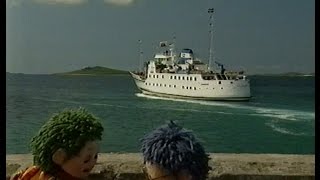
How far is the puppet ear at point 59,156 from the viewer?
1.32 metres

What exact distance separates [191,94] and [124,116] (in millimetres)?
3743

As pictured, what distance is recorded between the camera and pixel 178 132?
123 centimetres

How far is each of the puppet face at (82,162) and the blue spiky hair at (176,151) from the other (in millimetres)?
168

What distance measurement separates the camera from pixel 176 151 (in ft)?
3.97

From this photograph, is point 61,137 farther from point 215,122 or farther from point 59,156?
point 215,122

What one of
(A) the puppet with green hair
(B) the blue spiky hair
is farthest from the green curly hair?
(B) the blue spiky hair

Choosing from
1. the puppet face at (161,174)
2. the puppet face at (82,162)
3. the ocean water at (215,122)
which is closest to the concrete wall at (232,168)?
the puppet face at (82,162)

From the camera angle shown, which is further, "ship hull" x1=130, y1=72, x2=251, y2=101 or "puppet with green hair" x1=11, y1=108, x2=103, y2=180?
"ship hull" x1=130, y1=72, x2=251, y2=101

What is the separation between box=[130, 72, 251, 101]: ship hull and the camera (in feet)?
89.9

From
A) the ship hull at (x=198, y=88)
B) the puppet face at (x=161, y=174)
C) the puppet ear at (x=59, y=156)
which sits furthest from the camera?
the ship hull at (x=198, y=88)

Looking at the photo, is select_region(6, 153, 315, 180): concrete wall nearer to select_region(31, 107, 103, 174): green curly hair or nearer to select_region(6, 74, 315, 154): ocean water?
select_region(31, 107, 103, 174): green curly hair

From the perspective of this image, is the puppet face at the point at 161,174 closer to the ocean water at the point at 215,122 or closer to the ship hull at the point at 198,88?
the ocean water at the point at 215,122
